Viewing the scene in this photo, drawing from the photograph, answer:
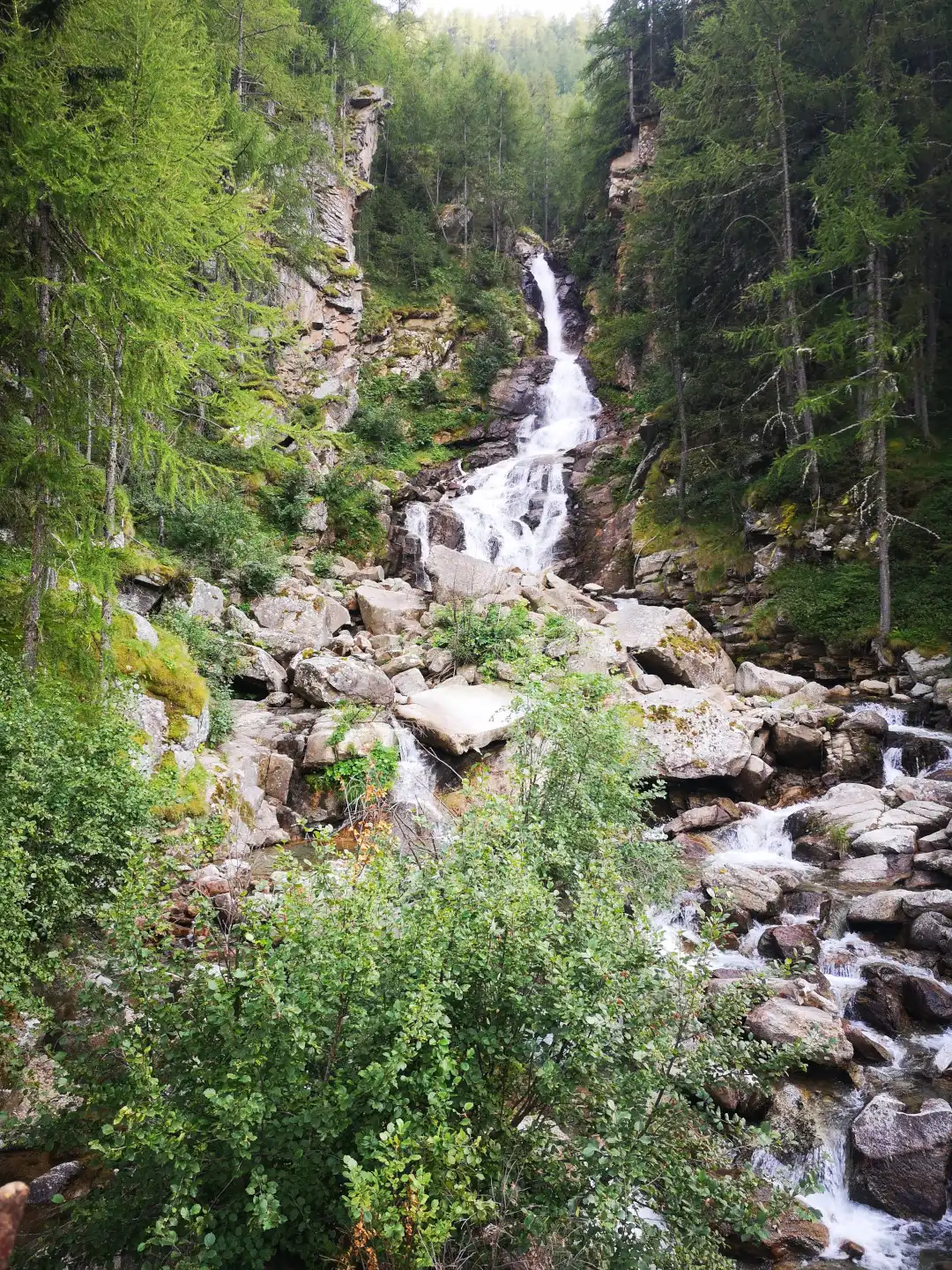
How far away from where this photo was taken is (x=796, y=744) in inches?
490

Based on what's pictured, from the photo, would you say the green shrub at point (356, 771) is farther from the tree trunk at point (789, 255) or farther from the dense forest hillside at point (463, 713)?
the tree trunk at point (789, 255)

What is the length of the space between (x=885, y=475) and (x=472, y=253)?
30.6 metres

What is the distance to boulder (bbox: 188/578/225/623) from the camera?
12.9m

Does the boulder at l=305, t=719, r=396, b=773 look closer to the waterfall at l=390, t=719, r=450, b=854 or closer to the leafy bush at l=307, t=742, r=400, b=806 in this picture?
the leafy bush at l=307, t=742, r=400, b=806

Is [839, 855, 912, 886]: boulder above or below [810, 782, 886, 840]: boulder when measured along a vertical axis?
below

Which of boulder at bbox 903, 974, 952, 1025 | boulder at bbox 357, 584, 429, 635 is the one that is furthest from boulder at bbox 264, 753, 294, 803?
boulder at bbox 903, 974, 952, 1025

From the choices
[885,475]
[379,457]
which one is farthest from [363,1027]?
[379,457]

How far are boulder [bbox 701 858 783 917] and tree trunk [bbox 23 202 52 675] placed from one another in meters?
8.77

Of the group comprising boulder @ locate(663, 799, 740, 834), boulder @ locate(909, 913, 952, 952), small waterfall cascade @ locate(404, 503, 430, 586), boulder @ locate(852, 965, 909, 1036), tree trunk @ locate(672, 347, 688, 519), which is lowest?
boulder @ locate(852, 965, 909, 1036)

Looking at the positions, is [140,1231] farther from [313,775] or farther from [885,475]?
[885,475]

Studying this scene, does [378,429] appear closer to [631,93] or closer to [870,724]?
[870,724]

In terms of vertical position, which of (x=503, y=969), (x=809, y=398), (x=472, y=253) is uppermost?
(x=472, y=253)

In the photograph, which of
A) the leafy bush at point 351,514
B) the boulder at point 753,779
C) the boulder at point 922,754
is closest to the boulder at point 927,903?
the boulder at point 753,779

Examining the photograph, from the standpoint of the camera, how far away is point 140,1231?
120 inches
